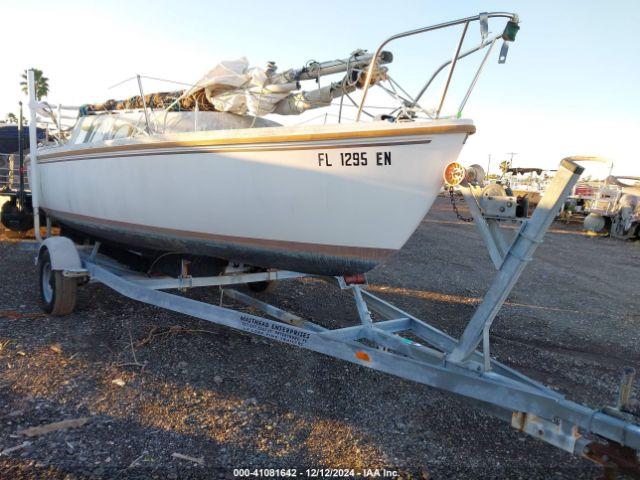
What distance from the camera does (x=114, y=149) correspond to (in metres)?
4.56

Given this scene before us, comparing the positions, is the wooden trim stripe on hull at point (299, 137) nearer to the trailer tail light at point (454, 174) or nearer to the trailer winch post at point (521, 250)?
the trailer tail light at point (454, 174)

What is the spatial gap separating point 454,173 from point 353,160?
0.73 m

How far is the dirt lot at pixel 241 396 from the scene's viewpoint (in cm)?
262

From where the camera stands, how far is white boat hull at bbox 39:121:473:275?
3109mm

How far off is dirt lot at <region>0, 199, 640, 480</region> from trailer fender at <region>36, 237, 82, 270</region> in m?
0.57

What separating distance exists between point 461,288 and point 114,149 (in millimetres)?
5293

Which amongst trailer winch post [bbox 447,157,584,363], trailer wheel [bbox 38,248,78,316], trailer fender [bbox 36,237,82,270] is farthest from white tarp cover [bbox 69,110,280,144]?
trailer winch post [bbox 447,157,584,363]

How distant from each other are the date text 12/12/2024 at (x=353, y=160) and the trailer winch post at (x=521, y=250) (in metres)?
0.78

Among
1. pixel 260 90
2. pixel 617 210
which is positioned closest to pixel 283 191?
pixel 260 90

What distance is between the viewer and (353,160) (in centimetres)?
322

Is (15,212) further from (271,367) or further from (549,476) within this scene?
(549,476)

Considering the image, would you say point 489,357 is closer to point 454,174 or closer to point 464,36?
point 454,174

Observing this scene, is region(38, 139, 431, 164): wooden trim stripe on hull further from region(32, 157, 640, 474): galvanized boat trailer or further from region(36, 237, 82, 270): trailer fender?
region(36, 237, 82, 270): trailer fender

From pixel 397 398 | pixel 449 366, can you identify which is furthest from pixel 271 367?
pixel 449 366
